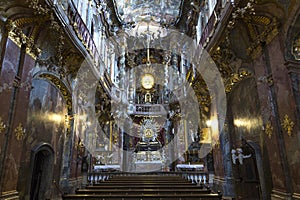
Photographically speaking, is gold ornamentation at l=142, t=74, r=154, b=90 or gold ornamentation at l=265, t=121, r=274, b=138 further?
gold ornamentation at l=142, t=74, r=154, b=90

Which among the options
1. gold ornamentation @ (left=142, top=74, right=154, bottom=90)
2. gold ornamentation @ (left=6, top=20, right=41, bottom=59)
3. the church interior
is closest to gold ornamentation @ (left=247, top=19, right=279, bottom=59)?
the church interior

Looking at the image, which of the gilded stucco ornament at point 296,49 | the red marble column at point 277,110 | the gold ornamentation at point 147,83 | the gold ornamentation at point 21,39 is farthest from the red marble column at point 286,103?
the gold ornamentation at point 147,83

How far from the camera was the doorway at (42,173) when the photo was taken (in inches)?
320

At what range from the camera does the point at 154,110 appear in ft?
69.4

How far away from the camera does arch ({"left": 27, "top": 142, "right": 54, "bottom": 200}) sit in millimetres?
8078

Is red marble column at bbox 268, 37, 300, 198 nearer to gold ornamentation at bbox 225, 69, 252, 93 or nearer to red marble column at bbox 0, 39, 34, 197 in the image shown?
gold ornamentation at bbox 225, 69, 252, 93

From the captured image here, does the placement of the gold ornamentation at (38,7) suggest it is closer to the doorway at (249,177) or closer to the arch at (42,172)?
the arch at (42,172)

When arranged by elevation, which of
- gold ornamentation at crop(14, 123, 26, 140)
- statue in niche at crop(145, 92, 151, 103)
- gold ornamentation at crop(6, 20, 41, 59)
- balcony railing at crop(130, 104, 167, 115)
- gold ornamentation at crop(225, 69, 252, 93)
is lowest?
gold ornamentation at crop(14, 123, 26, 140)

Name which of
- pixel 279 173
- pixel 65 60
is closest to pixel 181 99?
pixel 65 60

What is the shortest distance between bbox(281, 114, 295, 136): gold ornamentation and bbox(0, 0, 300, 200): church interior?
26mm

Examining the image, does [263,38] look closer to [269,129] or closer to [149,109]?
[269,129]

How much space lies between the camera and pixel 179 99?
677 inches

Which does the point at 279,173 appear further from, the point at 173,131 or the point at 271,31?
the point at 173,131

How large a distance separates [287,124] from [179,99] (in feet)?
38.7
